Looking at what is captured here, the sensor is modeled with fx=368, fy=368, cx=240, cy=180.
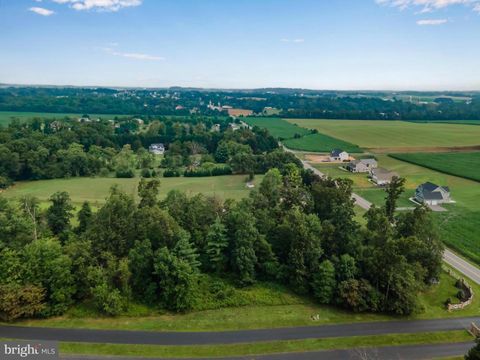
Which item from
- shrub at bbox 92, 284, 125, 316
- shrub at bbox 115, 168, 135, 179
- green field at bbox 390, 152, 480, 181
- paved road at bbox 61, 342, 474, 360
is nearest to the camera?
paved road at bbox 61, 342, 474, 360

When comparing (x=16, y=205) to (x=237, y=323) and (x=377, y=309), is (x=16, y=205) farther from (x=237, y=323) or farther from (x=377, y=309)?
(x=377, y=309)

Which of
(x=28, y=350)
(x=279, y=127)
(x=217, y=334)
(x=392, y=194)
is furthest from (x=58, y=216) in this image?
(x=279, y=127)

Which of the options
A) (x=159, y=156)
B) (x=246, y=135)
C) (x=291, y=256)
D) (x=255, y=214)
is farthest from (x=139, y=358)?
(x=246, y=135)

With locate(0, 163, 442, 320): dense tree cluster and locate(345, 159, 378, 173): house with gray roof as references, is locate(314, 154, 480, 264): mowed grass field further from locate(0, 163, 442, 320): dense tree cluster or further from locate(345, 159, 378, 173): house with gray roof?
locate(0, 163, 442, 320): dense tree cluster

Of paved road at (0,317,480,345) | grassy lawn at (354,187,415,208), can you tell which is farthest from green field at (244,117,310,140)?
paved road at (0,317,480,345)

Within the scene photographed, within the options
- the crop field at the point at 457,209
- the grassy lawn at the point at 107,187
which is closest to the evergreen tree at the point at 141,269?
the grassy lawn at the point at 107,187

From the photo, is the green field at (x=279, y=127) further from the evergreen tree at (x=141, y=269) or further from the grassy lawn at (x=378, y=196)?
the evergreen tree at (x=141, y=269)
